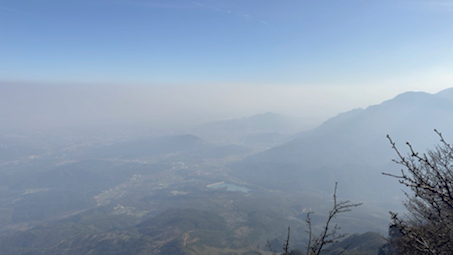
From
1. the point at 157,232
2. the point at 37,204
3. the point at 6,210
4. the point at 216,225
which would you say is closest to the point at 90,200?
the point at 37,204

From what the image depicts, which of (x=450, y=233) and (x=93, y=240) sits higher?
(x=450, y=233)

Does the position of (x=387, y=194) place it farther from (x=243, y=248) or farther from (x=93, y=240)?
(x=93, y=240)

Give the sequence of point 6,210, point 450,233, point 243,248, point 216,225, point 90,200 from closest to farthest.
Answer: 1. point 450,233
2. point 243,248
3. point 216,225
4. point 6,210
5. point 90,200

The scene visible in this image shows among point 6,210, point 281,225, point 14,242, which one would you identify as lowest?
point 6,210

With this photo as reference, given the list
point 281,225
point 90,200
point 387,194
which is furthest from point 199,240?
point 387,194

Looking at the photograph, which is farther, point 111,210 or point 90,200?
point 90,200

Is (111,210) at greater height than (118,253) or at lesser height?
lesser

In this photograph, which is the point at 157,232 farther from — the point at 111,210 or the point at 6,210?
the point at 6,210

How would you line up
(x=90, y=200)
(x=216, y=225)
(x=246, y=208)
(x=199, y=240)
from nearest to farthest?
(x=199, y=240), (x=216, y=225), (x=246, y=208), (x=90, y=200)

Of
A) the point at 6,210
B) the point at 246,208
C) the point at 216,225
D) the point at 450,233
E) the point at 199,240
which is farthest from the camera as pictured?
the point at 6,210
